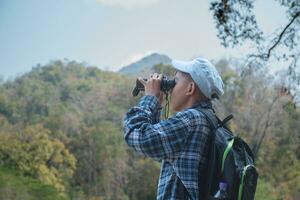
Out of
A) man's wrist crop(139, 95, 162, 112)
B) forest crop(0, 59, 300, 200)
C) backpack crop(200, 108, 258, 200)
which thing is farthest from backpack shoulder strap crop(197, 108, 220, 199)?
forest crop(0, 59, 300, 200)

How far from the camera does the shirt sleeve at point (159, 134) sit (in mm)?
1562

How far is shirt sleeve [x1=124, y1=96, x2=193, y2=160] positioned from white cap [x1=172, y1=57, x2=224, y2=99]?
11 cm

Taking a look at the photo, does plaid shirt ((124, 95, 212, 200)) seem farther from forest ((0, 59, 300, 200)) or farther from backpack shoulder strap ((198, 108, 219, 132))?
forest ((0, 59, 300, 200))

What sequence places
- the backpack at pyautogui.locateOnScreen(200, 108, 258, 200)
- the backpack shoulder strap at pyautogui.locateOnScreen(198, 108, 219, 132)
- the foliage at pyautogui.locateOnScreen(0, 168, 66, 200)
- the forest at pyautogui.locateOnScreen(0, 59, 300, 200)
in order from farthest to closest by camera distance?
the forest at pyautogui.locateOnScreen(0, 59, 300, 200)
the foliage at pyautogui.locateOnScreen(0, 168, 66, 200)
the backpack shoulder strap at pyautogui.locateOnScreen(198, 108, 219, 132)
the backpack at pyautogui.locateOnScreen(200, 108, 258, 200)

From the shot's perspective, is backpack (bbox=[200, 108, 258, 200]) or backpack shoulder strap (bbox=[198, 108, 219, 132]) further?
backpack shoulder strap (bbox=[198, 108, 219, 132])

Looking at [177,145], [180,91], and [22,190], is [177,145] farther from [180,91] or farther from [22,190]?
[22,190]

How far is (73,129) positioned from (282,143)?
1188 centimetres

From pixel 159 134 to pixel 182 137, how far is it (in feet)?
0.23

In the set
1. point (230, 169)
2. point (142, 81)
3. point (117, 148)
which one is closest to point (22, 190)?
point (117, 148)

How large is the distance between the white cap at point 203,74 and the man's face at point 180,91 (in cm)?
2

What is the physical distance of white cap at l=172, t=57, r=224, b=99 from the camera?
1650 millimetres

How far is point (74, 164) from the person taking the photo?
2853cm

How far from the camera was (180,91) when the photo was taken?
1.67 meters

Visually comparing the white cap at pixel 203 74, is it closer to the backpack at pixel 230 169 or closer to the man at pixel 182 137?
the man at pixel 182 137
